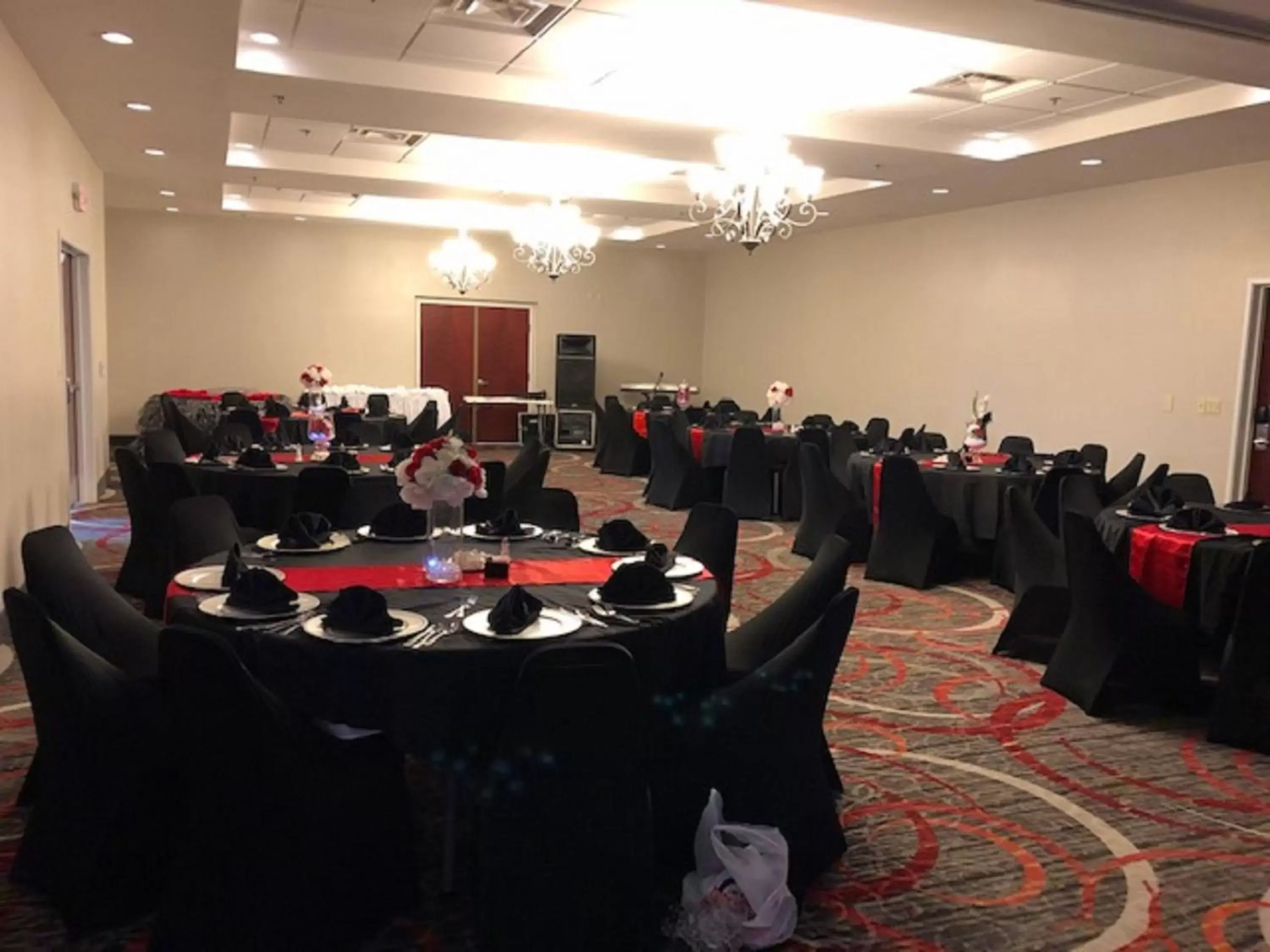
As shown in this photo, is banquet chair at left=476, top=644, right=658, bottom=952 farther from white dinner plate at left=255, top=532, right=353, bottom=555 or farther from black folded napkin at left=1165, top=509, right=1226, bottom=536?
black folded napkin at left=1165, top=509, right=1226, bottom=536

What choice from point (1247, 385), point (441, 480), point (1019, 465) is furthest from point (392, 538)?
point (1247, 385)

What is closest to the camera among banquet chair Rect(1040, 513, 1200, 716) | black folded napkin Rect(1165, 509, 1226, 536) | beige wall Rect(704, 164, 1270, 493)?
banquet chair Rect(1040, 513, 1200, 716)

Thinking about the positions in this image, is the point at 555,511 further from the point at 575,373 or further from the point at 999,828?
the point at 575,373

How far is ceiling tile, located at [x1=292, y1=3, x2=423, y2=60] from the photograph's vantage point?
5.93 m

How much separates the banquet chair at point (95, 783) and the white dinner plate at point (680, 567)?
4.65 feet

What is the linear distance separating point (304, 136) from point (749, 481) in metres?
5.06

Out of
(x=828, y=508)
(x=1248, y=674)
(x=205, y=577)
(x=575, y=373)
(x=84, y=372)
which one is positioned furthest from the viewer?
(x=575, y=373)

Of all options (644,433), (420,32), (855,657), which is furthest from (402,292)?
(855,657)

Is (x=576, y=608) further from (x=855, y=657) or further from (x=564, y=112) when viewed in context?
(x=564, y=112)

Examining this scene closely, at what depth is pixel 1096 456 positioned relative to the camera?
806cm

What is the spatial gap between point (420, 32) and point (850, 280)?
8.34 m

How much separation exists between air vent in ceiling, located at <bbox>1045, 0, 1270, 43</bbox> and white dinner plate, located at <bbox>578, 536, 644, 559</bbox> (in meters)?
3.21

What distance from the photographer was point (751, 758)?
300cm

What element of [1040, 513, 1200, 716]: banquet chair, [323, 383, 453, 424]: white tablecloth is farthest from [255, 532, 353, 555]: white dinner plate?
[323, 383, 453, 424]: white tablecloth
